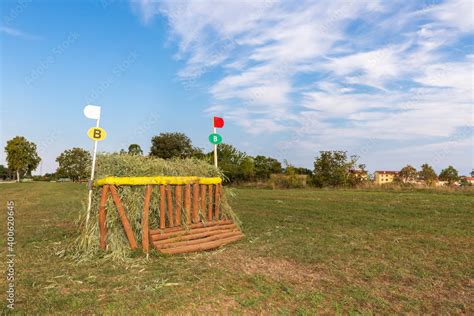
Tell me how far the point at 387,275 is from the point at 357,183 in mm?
26765

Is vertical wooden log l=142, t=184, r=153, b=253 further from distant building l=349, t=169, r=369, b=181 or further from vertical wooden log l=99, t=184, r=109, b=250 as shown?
distant building l=349, t=169, r=369, b=181

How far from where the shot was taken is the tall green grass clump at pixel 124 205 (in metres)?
6.82

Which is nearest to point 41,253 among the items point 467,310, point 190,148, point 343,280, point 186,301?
point 186,301

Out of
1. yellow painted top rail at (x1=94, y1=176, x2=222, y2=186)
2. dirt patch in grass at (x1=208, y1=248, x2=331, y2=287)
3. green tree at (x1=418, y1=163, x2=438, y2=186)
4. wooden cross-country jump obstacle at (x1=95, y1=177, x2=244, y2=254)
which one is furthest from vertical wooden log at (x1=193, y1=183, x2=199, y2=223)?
green tree at (x1=418, y1=163, x2=438, y2=186)

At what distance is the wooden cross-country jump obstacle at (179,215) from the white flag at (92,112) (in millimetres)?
1754

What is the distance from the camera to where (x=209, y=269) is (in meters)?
5.68

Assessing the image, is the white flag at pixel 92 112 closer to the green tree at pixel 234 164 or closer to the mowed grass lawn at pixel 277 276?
the mowed grass lawn at pixel 277 276

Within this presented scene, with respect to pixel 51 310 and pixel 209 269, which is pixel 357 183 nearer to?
pixel 209 269

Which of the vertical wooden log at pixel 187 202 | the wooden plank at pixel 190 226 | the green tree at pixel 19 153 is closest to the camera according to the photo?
the wooden plank at pixel 190 226

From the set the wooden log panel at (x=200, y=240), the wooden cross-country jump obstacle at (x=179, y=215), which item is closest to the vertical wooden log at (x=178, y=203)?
the wooden cross-country jump obstacle at (x=179, y=215)

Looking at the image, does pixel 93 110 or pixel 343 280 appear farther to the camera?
pixel 93 110

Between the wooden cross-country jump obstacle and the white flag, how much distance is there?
175cm

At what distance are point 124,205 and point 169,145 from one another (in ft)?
137

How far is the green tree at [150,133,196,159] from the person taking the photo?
48188 mm
